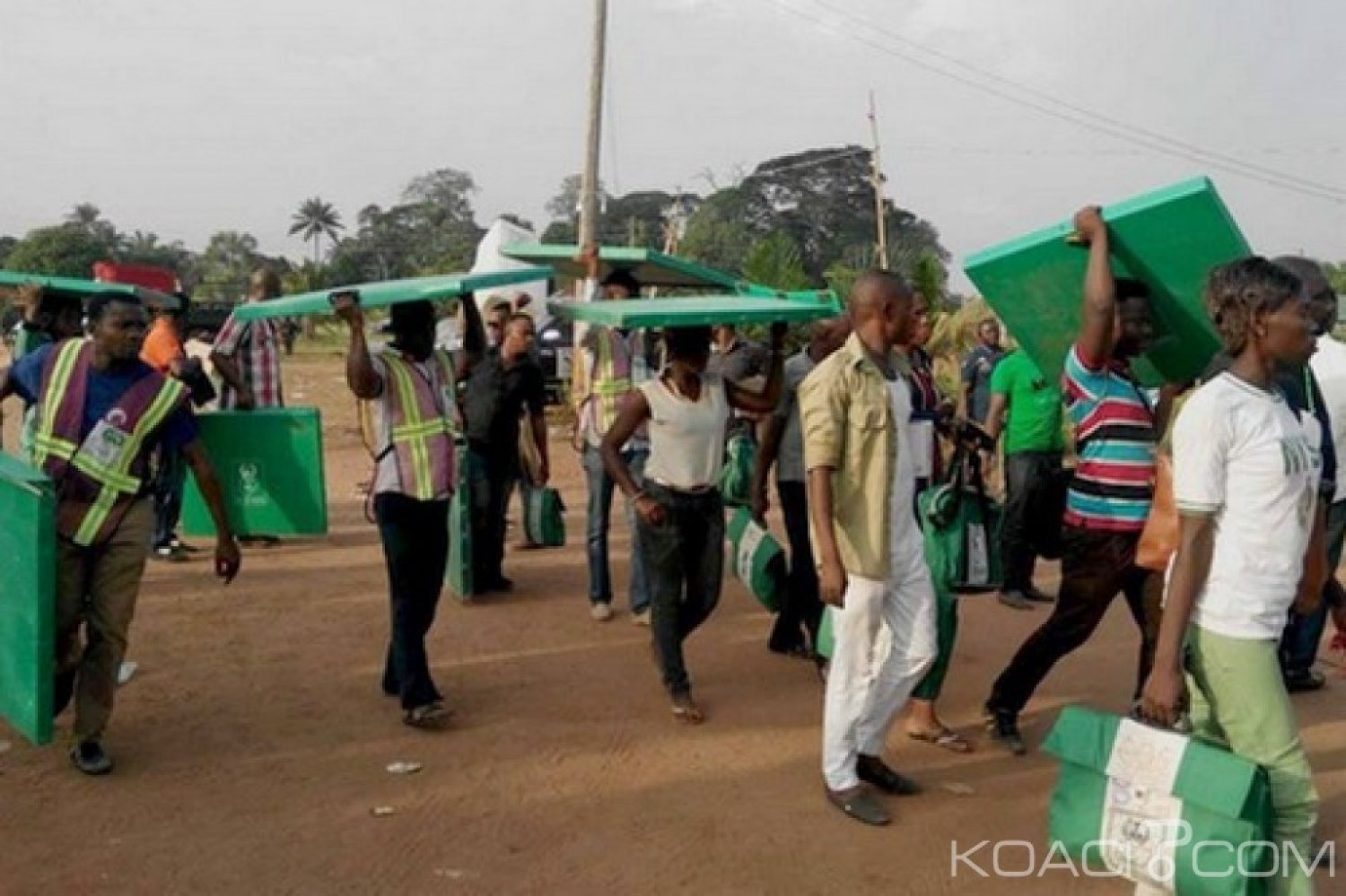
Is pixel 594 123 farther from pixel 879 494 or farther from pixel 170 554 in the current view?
pixel 879 494

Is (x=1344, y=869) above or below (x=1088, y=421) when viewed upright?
below

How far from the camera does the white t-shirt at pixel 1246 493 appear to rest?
9.14ft

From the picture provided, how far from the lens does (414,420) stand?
4.73 meters

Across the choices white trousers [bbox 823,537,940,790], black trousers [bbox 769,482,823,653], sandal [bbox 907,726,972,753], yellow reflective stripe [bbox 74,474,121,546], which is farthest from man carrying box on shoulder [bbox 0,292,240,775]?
sandal [bbox 907,726,972,753]

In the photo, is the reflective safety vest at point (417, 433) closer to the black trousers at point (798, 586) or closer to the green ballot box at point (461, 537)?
the green ballot box at point (461, 537)

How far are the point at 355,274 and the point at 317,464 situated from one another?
50.9 m

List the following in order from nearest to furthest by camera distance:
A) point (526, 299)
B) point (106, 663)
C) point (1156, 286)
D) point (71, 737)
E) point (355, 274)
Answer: point (1156, 286) → point (106, 663) → point (71, 737) → point (526, 299) → point (355, 274)

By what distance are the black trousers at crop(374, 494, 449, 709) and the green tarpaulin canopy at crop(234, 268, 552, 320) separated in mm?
783

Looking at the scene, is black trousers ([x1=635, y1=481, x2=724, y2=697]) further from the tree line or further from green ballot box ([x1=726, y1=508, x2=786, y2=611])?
the tree line

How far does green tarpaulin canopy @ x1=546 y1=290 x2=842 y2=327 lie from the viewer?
14.2ft

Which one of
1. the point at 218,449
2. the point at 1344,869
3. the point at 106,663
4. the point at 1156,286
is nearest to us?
the point at 1344,869

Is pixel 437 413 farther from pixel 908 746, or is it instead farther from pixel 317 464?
pixel 908 746

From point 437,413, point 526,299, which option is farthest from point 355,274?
point 437,413

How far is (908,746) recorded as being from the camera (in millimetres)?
4785
